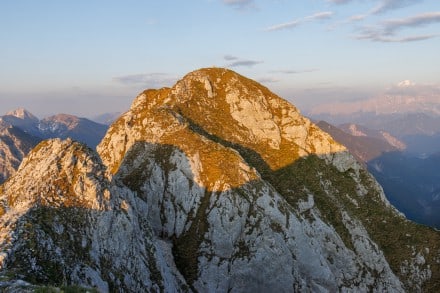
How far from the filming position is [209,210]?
2318 inches

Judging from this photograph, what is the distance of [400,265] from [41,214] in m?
69.2

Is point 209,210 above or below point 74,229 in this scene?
below

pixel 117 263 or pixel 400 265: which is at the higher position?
pixel 117 263

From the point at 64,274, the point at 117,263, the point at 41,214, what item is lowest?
the point at 117,263

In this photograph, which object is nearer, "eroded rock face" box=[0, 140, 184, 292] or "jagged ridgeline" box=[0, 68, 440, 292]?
"eroded rock face" box=[0, 140, 184, 292]

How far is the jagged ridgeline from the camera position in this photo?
37.6m

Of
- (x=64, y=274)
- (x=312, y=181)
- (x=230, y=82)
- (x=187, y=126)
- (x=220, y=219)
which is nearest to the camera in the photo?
(x=64, y=274)

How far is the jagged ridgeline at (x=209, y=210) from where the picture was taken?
37625 mm

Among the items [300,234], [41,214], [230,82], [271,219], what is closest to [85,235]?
[41,214]

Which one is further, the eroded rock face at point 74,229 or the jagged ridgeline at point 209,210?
the jagged ridgeline at point 209,210

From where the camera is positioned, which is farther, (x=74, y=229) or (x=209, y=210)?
(x=209, y=210)

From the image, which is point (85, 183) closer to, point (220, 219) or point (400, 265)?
point (220, 219)

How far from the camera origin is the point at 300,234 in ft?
206

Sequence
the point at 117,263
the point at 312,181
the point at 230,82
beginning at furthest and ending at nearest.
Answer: the point at 230,82 < the point at 312,181 < the point at 117,263
